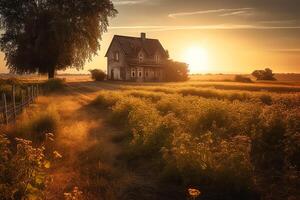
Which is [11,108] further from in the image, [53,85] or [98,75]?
[98,75]

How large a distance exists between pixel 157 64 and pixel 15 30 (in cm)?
2655

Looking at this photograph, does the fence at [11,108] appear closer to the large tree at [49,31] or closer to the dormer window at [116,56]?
the large tree at [49,31]

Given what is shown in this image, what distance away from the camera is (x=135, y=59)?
62375mm

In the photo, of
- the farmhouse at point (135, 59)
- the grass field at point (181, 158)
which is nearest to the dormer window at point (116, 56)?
the farmhouse at point (135, 59)

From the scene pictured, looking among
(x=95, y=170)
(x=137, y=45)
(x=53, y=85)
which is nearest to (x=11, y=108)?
(x=95, y=170)

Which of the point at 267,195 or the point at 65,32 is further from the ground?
the point at 65,32

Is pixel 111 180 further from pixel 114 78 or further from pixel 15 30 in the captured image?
pixel 114 78

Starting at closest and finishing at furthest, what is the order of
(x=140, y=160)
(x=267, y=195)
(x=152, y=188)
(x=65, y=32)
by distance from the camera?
(x=267, y=195) < (x=152, y=188) < (x=140, y=160) < (x=65, y=32)

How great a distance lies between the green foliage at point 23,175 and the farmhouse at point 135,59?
55.3 metres

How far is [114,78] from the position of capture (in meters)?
65.1

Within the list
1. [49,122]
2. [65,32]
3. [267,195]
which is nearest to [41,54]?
[65,32]

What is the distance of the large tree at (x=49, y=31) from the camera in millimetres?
45281

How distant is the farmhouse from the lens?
203 ft

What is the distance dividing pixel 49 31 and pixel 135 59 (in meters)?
20.4
